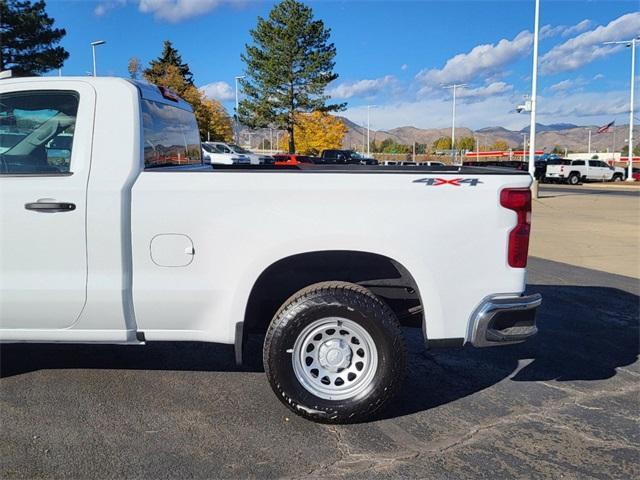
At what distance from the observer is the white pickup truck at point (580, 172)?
41.9m

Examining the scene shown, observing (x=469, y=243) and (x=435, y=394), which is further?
(x=435, y=394)

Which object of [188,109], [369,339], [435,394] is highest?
[188,109]

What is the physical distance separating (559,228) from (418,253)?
12.2 metres

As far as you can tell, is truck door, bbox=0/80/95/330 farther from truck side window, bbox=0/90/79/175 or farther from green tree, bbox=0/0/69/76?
green tree, bbox=0/0/69/76

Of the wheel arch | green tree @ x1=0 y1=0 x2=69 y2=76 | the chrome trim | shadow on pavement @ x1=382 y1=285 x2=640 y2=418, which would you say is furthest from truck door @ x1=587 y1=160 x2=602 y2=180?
the chrome trim

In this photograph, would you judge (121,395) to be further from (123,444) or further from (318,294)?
(318,294)

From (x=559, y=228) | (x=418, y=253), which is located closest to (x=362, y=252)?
(x=418, y=253)

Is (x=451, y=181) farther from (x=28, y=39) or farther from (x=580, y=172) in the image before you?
(x=580, y=172)

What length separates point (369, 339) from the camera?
134 inches

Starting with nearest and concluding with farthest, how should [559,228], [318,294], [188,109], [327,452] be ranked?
[327,452], [318,294], [188,109], [559,228]

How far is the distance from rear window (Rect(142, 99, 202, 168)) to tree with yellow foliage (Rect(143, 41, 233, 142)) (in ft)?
124

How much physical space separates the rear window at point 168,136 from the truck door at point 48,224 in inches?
14.6

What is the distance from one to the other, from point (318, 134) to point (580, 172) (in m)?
23.5

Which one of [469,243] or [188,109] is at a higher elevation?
[188,109]
